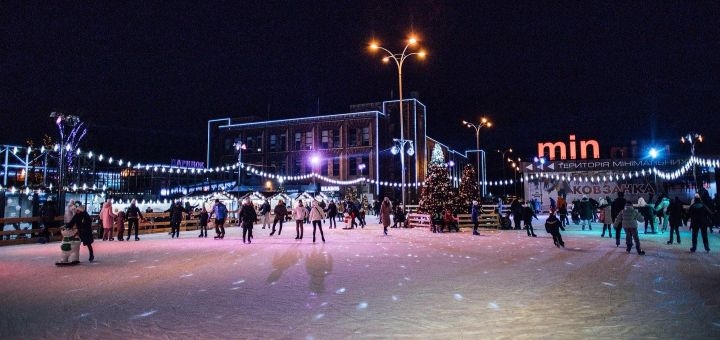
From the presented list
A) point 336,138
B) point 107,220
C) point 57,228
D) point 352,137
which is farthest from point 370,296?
point 336,138

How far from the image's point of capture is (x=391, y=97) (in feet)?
214

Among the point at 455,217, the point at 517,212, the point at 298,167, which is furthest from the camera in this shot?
the point at 298,167

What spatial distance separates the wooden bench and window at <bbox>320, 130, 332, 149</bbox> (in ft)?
111

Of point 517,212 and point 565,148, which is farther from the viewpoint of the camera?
point 565,148

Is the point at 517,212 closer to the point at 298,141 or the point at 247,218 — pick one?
the point at 247,218

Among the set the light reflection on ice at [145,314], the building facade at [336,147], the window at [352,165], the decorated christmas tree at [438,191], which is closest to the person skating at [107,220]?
the light reflection on ice at [145,314]

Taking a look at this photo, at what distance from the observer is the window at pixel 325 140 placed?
5919 cm

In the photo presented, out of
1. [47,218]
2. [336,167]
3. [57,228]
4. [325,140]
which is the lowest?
[57,228]

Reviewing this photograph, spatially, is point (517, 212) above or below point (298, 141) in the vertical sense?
below

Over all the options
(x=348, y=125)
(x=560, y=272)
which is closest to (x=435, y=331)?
(x=560, y=272)

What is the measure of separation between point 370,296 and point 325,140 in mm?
52989

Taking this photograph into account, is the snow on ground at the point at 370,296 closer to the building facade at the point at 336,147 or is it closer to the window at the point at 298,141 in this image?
the building facade at the point at 336,147

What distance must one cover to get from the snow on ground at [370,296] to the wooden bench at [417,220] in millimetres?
12296

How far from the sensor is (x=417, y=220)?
85.1 ft
